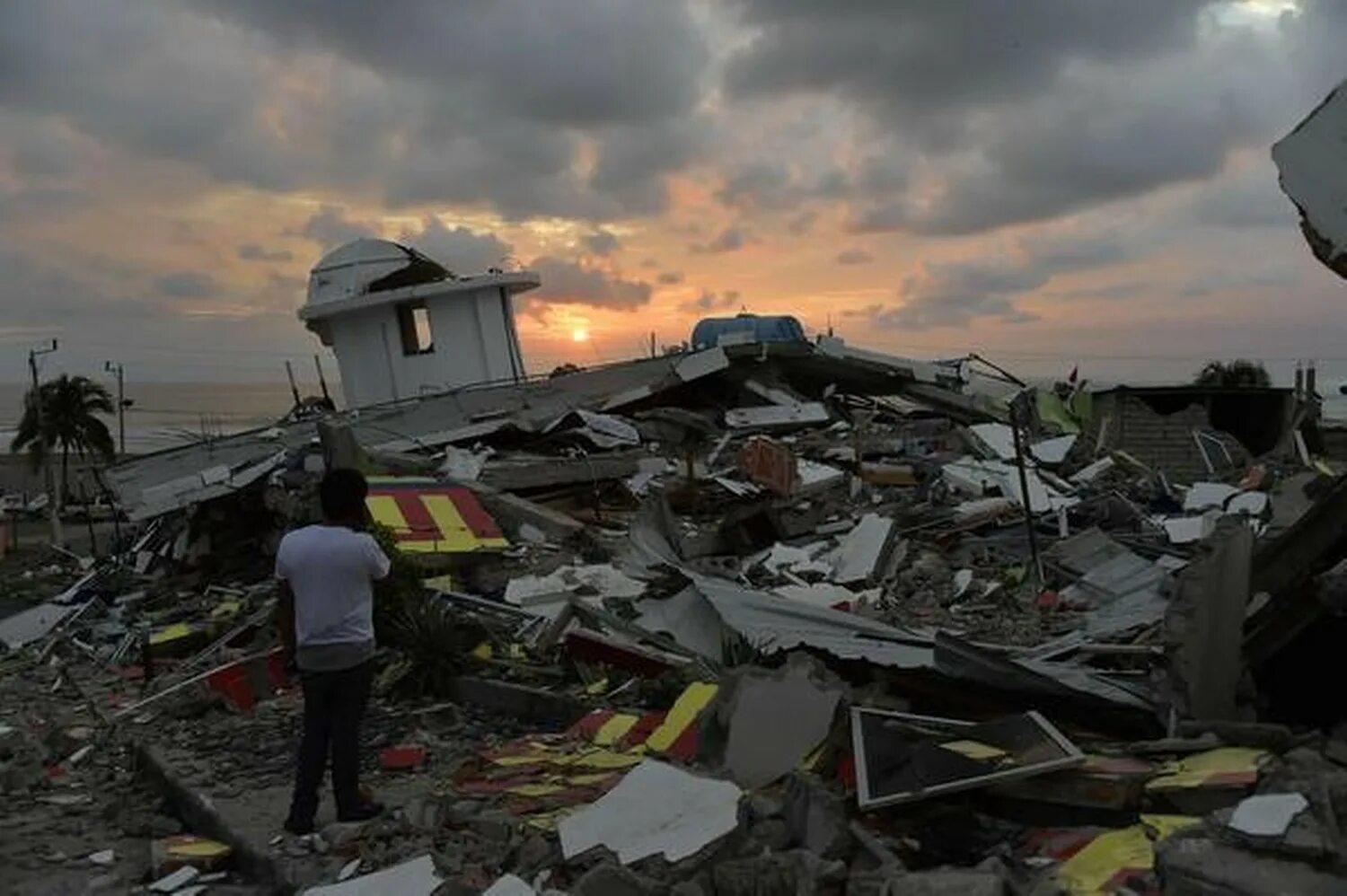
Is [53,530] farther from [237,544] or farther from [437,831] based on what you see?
[437,831]

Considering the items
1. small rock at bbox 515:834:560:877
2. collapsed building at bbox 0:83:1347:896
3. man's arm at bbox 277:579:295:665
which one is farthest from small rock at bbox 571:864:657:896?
man's arm at bbox 277:579:295:665

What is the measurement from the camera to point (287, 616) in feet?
17.0

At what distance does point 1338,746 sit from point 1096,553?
6.79 metres

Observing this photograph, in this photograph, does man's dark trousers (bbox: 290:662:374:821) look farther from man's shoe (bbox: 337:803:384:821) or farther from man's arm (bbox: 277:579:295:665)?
man's arm (bbox: 277:579:295:665)

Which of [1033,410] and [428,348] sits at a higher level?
[428,348]

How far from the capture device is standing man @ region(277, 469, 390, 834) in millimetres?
5094

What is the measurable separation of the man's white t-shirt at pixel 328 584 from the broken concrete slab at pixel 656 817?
1219 millimetres

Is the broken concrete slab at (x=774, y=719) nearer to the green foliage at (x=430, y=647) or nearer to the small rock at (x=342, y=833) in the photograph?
the small rock at (x=342, y=833)

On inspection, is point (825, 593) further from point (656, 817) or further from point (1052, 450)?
point (1052, 450)

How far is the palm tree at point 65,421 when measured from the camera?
3103cm

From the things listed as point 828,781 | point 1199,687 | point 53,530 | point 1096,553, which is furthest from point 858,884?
point 53,530

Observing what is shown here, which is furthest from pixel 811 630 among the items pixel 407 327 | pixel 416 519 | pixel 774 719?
pixel 407 327

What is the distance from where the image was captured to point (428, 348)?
21781 mm

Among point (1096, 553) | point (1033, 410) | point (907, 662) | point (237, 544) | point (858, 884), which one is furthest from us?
point (1033, 410)
